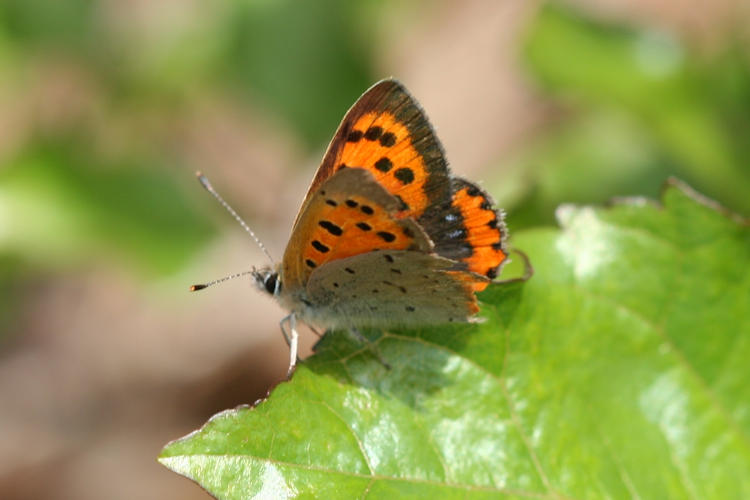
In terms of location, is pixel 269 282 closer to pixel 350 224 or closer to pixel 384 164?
pixel 350 224

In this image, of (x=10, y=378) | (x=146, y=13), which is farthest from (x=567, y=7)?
(x=10, y=378)

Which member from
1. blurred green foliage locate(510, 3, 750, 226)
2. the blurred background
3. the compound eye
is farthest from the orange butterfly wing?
blurred green foliage locate(510, 3, 750, 226)

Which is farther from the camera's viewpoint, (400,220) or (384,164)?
(384,164)

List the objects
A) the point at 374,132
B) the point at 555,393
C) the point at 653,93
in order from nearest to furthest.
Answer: the point at 555,393
the point at 374,132
the point at 653,93

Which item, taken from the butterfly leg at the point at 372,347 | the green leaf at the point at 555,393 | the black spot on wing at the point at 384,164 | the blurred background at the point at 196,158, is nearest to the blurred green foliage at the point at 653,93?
the blurred background at the point at 196,158

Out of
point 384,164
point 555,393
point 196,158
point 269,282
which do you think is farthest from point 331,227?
point 196,158

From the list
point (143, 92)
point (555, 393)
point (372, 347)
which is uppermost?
point (143, 92)
